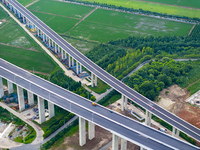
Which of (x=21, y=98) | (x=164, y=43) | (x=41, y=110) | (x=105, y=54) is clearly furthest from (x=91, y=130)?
(x=164, y=43)

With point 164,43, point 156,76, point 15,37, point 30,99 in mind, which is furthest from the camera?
point 15,37

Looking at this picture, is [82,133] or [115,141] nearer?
[115,141]

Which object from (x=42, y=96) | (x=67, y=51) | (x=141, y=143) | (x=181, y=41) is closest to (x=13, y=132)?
(x=42, y=96)

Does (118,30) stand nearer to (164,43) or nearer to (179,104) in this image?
(164,43)

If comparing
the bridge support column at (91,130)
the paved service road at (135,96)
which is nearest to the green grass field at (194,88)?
the paved service road at (135,96)

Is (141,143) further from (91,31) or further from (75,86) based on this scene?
(91,31)

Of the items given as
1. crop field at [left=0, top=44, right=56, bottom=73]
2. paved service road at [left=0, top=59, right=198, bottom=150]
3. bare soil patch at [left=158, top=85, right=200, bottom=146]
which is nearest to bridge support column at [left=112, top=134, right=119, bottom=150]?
paved service road at [left=0, top=59, right=198, bottom=150]
